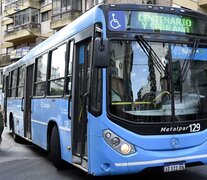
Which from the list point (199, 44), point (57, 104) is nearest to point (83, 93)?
point (57, 104)

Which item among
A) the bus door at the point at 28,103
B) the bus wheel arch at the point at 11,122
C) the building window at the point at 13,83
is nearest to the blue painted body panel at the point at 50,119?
the bus door at the point at 28,103

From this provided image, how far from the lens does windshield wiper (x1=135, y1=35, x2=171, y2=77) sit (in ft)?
21.6

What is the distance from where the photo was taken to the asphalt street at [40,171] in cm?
809

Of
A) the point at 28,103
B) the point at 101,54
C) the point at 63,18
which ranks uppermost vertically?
the point at 63,18

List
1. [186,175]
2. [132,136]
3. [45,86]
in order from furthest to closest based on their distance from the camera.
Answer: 1. [45,86]
2. [186,175]
3. [132,136]

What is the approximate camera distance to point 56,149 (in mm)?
8492

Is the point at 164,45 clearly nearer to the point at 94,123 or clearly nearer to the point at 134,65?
the point at 134,65

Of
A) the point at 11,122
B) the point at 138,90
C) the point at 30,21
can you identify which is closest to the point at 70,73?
the point at 138,90

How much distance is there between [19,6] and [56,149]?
46790 millimetres

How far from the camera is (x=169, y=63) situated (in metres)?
6.68

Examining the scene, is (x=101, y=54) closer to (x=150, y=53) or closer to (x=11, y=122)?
(x=150, y=53)

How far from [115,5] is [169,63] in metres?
1.24

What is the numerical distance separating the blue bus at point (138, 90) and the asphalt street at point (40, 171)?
0.71 m

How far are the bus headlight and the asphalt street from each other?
0.70m
